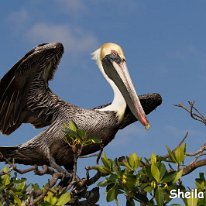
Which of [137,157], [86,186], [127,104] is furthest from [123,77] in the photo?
[137,157]

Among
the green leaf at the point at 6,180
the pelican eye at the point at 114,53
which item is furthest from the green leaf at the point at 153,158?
the pelican eye at the point at 114,53

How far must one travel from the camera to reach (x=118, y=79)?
22.8 ft

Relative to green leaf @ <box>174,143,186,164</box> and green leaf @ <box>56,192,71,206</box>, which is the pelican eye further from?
green leaf @ <box>56,192,71,206</box>

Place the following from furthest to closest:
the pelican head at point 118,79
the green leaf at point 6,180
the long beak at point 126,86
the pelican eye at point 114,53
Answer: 1. the pelican eye at point 114,53
2. the pelican head at point 118,79
3. the long beak at point 126,86
4. the green leaf at point 6,180

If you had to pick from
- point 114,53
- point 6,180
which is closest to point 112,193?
point 6,180

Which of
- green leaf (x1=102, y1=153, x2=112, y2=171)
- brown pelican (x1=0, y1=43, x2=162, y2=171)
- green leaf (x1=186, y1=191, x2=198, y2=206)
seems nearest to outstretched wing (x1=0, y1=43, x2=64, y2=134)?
brown pelican (x1=0, y1=43, x2=162, y2=171)

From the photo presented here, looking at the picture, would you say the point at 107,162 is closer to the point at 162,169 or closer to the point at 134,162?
the point at 134,162

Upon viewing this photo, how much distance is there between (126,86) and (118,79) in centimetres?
21

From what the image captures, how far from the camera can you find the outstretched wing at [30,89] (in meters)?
6.29

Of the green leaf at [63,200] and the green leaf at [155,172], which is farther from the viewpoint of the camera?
the green leaf at [63,200]

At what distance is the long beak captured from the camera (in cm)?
645

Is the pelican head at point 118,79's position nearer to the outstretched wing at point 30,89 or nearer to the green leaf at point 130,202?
the outstretched wing at point 30,89

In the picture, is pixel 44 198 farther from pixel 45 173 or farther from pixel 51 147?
pixel 51 147

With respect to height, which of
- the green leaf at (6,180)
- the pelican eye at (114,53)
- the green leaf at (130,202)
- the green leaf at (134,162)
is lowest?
the green leaf at (6,180)
